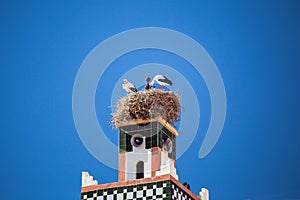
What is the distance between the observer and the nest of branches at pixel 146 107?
2278cm

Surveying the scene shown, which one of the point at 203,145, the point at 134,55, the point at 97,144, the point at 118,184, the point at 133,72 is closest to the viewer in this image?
the point at 118,184

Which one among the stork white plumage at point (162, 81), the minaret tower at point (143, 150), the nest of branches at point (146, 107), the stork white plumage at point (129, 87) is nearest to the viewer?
the minaret tower at point (143, 150)

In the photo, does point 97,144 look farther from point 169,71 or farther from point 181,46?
point 181,46

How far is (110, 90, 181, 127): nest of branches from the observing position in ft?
74.7

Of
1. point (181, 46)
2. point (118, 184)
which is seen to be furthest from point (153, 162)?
point (181, 46)

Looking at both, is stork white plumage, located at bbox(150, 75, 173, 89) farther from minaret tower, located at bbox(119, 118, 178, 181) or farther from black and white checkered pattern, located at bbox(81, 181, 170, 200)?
black and white checkered pattern, located at bbox(81, 181, 170, 200)

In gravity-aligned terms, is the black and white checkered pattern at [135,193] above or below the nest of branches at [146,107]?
below

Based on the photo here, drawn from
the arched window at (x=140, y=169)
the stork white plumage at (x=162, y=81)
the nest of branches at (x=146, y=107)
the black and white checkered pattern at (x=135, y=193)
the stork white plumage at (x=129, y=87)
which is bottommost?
the black and white checkered pattern at (x=135, y=193)

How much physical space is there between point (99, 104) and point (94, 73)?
4.53 metres

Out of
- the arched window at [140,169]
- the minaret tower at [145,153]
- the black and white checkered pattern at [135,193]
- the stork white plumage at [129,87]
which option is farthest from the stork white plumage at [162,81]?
the black and white checkered pattern at [135,193]

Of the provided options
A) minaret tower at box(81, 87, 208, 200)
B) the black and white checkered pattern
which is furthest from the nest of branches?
the black and white checkered pattern

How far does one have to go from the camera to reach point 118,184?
71.6ft

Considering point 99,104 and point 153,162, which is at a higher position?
point 99,104

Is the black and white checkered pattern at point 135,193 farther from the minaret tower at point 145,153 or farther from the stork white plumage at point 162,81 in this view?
the stork white plumage at point 162,81
